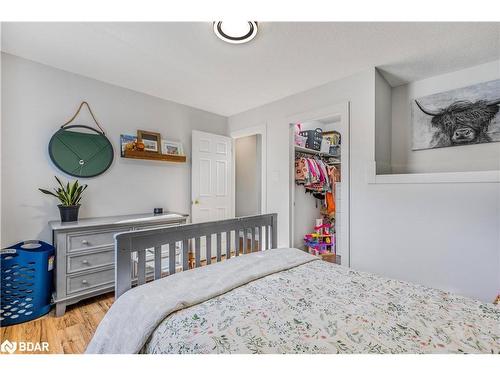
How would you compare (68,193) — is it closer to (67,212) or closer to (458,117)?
(67,212)

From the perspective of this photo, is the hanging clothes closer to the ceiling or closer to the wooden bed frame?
the ceiling

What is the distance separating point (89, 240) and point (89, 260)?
0.19 m

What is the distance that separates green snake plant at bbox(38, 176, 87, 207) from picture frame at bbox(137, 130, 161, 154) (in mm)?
878

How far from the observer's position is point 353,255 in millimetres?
2568

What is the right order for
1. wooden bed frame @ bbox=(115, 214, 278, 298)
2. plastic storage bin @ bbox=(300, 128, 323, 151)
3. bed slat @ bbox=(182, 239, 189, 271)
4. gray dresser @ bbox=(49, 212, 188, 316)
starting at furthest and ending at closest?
1. plastic storage bin @ bbox=(300, 128, 323, 151)
2. gray dresser @ bbox=(49, 212, 188, 316)
3. bed slat @ bbox=(182, 239, 189, 271)
4. wooden bed frame @ bbox=(115, 214, 278, 298)

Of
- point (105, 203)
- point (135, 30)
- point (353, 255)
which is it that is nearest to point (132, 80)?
point (135, 30)

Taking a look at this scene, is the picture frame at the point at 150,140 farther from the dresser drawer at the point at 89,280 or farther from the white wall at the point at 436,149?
the white wall at the point at 436,149

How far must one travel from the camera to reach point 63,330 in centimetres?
187

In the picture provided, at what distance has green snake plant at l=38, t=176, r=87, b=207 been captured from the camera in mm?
2363

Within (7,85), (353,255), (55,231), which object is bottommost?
(353,255)

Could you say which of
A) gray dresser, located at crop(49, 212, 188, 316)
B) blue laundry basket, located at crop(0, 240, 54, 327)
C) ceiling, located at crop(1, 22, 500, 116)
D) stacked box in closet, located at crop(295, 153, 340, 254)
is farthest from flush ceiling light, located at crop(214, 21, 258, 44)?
blue laundry basket, located at crop(0, 240, 54, 327)

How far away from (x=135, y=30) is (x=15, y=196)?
190 centimetres
